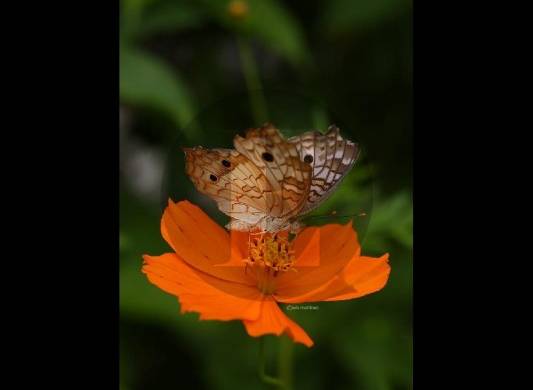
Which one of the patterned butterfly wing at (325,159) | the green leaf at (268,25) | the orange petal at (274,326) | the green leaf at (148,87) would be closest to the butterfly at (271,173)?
the patterned butterfly wing at (325,159)

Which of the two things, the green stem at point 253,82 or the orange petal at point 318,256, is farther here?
the green stem at point 253,82

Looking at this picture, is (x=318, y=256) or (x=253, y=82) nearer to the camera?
(x=318, y=256)

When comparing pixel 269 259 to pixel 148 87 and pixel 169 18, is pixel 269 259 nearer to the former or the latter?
pixel 148 87

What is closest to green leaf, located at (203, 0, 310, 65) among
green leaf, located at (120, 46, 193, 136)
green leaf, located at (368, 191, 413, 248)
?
green leaf, located at (120, 46, 193, 136)

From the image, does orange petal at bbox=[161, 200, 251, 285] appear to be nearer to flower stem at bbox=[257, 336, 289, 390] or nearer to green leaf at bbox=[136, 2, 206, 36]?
flower stem at bbox=[257, 336, 289, 390]

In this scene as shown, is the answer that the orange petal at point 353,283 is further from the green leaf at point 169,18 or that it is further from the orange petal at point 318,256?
the green leaf at point 169,18

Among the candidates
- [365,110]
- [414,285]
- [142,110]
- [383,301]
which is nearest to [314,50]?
[365,110]

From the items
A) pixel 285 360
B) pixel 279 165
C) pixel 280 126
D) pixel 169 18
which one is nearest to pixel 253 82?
pixel 280 126
